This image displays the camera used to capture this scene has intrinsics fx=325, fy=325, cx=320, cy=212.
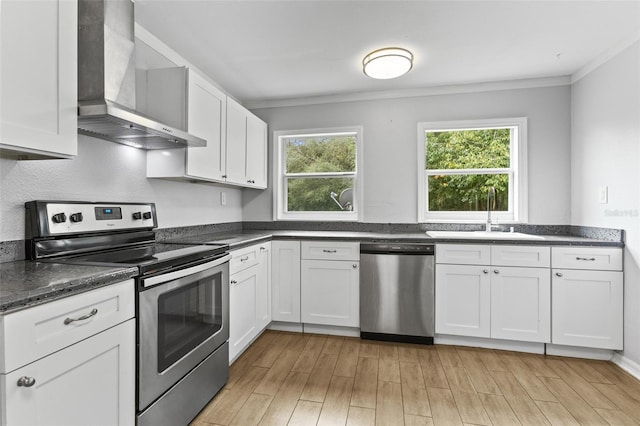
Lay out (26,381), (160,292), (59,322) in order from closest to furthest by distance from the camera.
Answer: (26,381) → (59,322) → (160,292)

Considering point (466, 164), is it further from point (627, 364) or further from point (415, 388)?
point (415, 388)

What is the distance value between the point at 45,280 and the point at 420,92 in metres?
3.31

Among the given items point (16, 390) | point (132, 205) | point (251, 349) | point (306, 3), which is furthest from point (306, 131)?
point (16, 390)

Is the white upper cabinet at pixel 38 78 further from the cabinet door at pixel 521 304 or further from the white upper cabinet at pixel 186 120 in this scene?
the cabinet door at pixel 521 304

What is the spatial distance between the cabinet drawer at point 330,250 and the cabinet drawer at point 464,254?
0.72 m

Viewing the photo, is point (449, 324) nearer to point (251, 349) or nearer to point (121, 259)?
point (251, 349)

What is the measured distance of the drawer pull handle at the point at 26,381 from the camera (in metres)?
0.98

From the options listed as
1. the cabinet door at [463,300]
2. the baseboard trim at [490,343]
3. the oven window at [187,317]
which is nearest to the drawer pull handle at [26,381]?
the oven window at [187,317]

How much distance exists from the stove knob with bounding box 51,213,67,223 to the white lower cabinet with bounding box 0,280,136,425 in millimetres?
627

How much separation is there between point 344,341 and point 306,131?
2.21 metres

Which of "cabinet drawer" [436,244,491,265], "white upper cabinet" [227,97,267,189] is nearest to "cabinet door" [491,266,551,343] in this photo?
"cabinet drawer" [436,244,491,265]

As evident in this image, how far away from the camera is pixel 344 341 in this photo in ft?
9.58

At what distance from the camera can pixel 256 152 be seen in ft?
11.0

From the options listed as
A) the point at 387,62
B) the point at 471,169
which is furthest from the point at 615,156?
the point at 387,62
